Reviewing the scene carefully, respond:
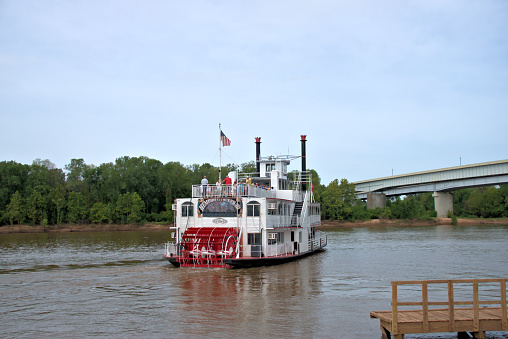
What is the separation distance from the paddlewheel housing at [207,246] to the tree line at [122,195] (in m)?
57.9

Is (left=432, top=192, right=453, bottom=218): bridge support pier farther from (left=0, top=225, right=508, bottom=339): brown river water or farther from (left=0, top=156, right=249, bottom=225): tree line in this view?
(left=0, top=225, right=508, bottom=339): brown river water

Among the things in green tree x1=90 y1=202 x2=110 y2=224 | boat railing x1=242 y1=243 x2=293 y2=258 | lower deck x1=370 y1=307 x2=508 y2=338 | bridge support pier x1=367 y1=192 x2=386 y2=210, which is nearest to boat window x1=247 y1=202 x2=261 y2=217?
boat railing x1=242 y1=243 x2=293 y2=258

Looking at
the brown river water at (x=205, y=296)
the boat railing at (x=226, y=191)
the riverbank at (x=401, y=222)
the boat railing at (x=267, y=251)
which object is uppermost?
the boat railing at (x=226, y=191)

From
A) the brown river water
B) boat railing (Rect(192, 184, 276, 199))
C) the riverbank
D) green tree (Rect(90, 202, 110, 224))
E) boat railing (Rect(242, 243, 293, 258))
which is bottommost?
the brown river water

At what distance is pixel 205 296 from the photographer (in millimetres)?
18875

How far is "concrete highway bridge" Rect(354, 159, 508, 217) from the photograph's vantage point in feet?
238

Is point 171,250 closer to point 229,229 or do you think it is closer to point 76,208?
point 229,229

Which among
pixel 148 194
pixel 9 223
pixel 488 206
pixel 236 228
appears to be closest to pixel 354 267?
pixel 236 228

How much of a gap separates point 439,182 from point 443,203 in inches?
203

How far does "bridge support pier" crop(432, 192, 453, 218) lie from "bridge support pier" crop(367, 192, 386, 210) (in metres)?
11.8

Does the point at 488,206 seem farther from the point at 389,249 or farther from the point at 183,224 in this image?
the point at 183,224

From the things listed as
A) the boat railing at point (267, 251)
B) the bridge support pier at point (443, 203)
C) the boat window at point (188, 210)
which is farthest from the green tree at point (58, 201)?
the bridge support pier at point (443, 203)

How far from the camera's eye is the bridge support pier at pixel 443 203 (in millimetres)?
84375

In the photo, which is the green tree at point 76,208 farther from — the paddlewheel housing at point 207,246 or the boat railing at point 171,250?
the paddlewheel housing at point 207,246
